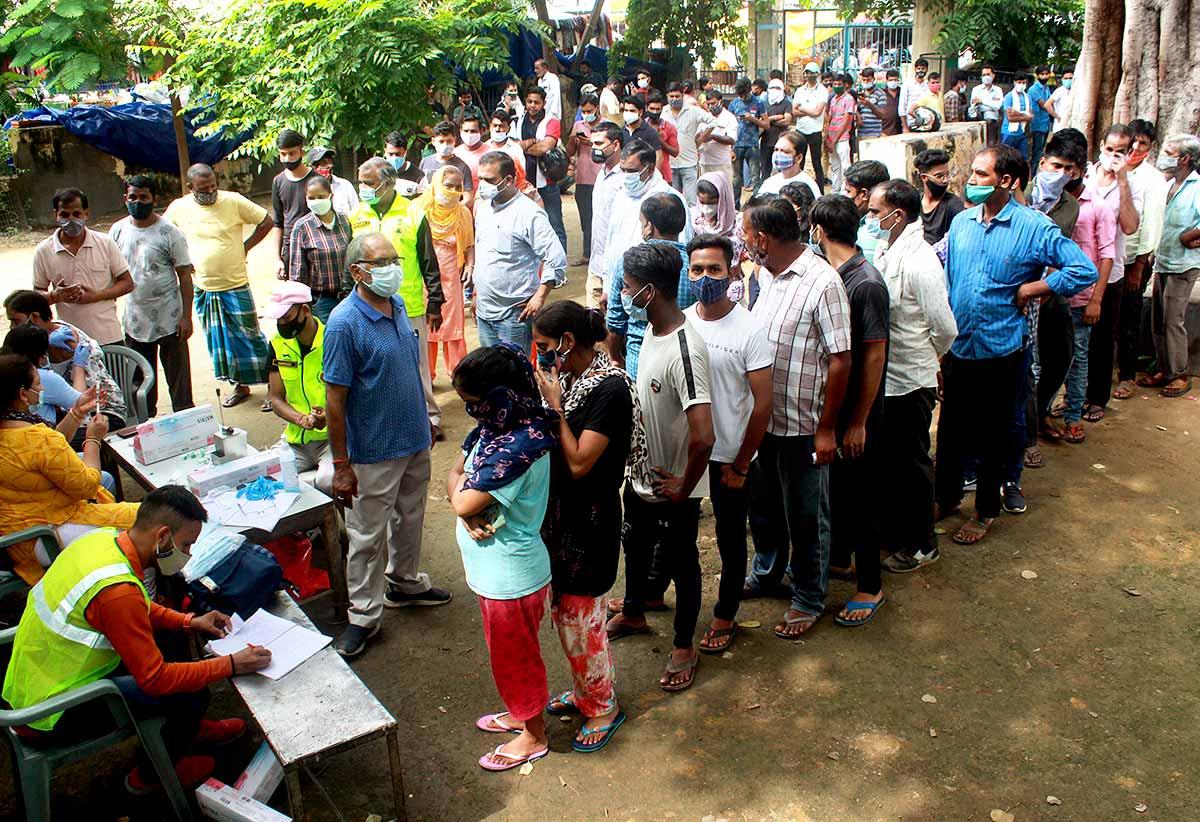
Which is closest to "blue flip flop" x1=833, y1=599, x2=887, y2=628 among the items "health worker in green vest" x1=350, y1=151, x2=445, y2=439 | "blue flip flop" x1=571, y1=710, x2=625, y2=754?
"blue flip flop" x1=571, y1=710, x2=625, y2=754

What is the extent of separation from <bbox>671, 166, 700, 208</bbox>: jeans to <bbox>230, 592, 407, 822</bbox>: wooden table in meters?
8.93

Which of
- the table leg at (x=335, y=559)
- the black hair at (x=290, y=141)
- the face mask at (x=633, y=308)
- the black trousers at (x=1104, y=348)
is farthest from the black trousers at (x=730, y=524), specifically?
the black hair at (x=290, y=141)

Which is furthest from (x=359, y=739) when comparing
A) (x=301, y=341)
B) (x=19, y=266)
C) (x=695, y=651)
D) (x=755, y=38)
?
(x=755, y=38)

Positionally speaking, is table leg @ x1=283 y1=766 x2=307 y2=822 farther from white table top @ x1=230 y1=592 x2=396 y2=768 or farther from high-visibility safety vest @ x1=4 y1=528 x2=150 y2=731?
high-visibility safety vest @ x1=4 y1=528 x2=150 y2=731

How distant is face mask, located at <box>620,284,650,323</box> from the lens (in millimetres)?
3776

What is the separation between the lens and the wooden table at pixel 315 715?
3.15 meters

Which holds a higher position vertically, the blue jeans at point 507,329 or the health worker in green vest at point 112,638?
the blue jeans at point 507,329

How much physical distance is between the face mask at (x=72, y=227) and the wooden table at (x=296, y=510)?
1780 millimetres

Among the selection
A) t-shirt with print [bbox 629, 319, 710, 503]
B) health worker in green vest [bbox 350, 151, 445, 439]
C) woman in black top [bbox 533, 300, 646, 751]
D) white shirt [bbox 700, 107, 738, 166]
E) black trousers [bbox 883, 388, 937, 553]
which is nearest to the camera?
woman in black top [bbox 533, 300, 646, 751]

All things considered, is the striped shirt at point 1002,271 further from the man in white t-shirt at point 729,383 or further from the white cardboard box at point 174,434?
the white cardboard box at point 174,434

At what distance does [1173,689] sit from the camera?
3961 mm

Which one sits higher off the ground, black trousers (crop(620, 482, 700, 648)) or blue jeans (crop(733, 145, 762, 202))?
blue jeans (crop(733, 145, 762, 202))

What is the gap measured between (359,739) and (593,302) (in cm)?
544

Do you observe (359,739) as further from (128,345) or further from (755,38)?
(755,38)
